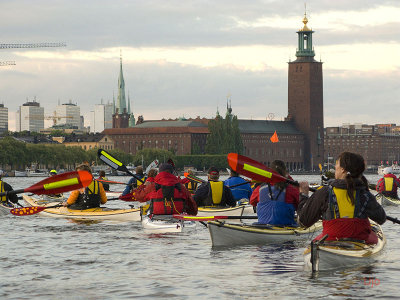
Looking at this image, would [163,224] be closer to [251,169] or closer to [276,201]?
[276,201]

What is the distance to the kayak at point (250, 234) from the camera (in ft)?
54.0

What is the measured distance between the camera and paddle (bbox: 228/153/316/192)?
12.7m

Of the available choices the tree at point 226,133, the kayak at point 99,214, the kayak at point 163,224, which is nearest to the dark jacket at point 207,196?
the kayak at point 163,224

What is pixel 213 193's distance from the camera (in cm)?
2170

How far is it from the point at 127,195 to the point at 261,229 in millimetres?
8849

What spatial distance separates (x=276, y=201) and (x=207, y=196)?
578 centimetres

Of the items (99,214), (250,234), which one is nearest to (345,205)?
(250,234)

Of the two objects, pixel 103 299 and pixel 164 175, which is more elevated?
pixel 164 175

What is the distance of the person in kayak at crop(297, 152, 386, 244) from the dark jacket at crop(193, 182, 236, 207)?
28.8 ft

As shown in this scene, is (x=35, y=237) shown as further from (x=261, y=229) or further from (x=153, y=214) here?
(x=261, y=229)

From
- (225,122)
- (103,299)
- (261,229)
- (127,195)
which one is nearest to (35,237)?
(127,195)

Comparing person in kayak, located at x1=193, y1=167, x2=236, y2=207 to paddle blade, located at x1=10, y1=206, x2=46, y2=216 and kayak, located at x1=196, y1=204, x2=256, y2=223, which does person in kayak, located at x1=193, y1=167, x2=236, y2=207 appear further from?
paddle blade, located at x1=10, y1=206, x2=46, y2=216

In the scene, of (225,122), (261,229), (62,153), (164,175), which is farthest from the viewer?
(225,122)

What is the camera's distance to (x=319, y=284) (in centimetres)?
1288
